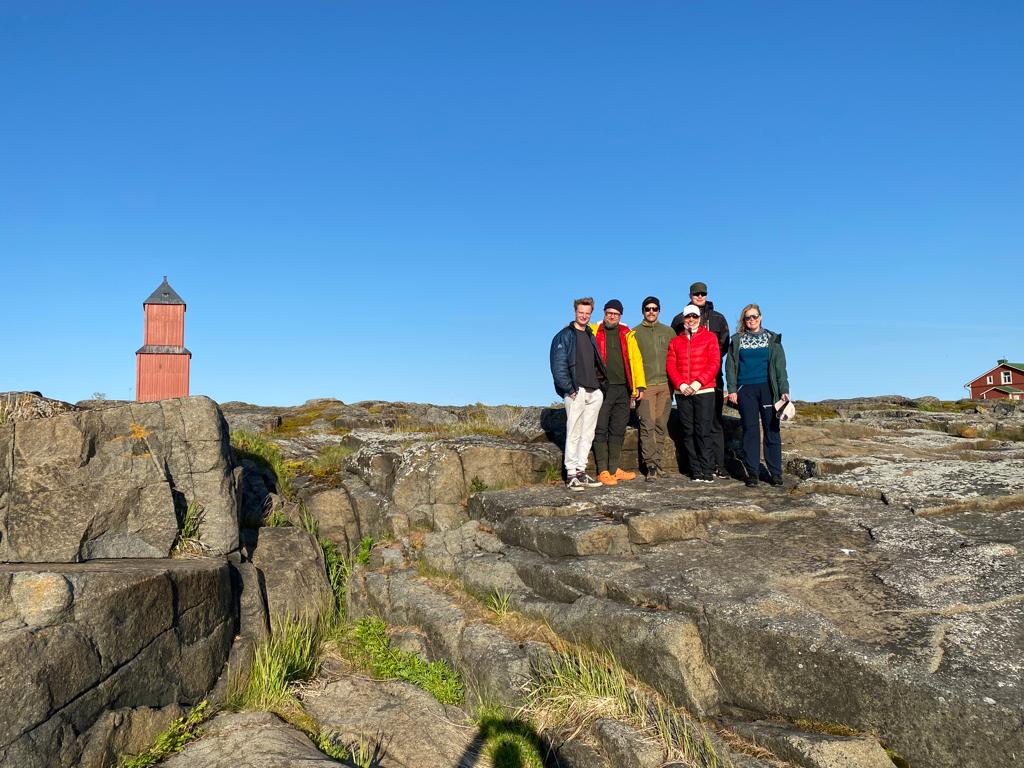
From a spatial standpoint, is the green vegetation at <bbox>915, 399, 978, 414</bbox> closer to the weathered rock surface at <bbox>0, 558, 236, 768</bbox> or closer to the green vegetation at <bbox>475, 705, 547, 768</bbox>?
the green vegetation at <bbox>475, 705, 547, 768</bbox>

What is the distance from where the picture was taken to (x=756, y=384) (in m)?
9.36

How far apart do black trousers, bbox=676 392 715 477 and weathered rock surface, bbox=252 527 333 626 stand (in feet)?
16.6

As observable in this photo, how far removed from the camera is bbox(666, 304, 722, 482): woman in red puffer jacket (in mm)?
9562

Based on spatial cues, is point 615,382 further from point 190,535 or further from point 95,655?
point 95,655

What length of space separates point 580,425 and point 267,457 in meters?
4.87

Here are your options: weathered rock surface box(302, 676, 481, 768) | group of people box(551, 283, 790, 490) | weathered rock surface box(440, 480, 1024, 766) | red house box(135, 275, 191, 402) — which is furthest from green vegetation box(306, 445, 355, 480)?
red house box(135, 275, 191, 402)

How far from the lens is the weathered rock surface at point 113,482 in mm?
6039

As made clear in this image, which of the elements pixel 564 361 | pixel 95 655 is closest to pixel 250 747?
pixel 95 655

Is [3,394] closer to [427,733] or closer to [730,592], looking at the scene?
[427,733]

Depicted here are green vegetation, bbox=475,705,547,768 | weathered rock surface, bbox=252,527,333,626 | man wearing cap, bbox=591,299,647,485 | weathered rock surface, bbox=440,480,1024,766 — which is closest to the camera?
weathered rock surface, bbox=440,480,1024,766

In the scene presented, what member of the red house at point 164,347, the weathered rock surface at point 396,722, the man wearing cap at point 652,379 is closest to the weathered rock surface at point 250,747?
the weathered rock surface at point 396,722

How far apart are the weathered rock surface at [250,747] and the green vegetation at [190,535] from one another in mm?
1675

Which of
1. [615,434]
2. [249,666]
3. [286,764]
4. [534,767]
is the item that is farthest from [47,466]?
[615,434]

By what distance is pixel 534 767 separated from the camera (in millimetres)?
5613
